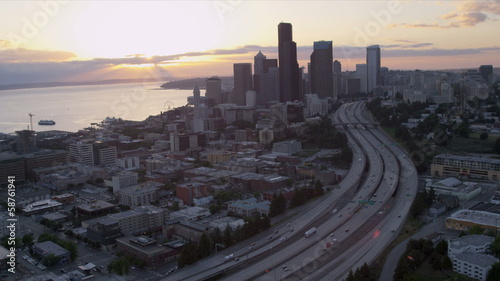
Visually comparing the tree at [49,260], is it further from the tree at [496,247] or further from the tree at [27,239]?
the tree at [496,247]

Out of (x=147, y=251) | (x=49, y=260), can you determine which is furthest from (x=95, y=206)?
(x=147, y=251)

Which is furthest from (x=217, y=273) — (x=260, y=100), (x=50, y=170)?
(x=260, y=100)

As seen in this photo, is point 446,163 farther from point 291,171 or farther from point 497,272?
point 497,272

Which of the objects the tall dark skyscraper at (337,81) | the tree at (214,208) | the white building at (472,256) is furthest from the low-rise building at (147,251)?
the tall dark skyscraper at (337,81)

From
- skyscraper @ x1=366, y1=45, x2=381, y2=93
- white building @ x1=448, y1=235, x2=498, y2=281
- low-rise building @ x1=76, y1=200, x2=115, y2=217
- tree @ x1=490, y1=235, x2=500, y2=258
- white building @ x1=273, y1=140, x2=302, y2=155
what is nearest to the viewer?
white building @ x1=448, y1=235, x2=498, y2=281

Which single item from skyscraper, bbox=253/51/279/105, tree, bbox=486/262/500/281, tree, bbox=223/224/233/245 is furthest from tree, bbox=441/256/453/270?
skyscraper, bbox=253/51/279/105

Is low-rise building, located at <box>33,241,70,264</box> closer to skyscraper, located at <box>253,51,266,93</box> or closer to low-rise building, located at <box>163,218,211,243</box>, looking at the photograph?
low-rise building, located at <box>163,218,211,243</box>

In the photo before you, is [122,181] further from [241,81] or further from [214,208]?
[241,81]
